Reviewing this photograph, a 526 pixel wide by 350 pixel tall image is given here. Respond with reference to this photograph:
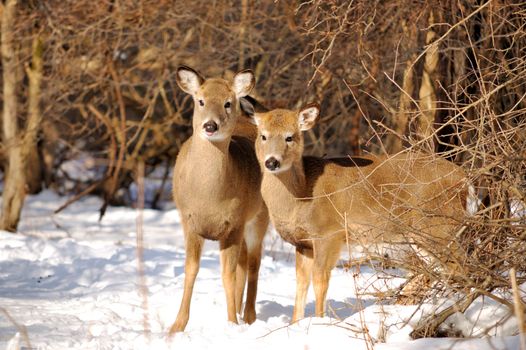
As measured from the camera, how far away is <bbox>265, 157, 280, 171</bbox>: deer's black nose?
7109mm

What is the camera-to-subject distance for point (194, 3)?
11008 millimetres

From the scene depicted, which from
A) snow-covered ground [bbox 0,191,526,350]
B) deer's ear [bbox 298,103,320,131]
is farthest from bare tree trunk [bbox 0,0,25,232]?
deer's ear [bbox 298,103,320,131]

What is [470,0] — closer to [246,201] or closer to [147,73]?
[246,201]

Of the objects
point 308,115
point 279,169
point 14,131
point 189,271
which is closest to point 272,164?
point 279,169

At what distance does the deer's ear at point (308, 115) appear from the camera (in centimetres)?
742

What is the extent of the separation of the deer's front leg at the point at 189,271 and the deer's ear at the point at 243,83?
1.30 meters

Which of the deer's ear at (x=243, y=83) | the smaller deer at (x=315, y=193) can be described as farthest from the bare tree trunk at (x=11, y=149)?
the smaller deer at (x=315, y=193)

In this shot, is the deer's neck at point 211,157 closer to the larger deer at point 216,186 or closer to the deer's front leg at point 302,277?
the larger deer at point 216,186

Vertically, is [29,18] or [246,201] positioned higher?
[29,18]

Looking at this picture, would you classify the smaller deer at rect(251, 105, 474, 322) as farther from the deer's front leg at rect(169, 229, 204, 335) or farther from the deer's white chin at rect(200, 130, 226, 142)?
the deer's front leg at rect(169, 229, 204, 335)

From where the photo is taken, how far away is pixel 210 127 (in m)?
7.09

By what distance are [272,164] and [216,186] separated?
0.46 metres

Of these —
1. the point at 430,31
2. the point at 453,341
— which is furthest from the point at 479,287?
the point at 430,31

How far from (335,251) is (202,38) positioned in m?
5.11
